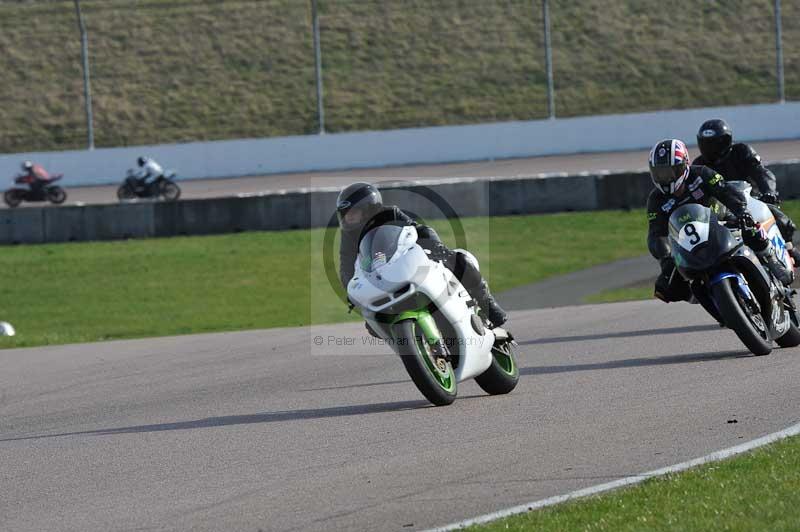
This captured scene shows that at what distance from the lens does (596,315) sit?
1424 centimetres

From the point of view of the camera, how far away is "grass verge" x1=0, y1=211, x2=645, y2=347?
19.5 meters

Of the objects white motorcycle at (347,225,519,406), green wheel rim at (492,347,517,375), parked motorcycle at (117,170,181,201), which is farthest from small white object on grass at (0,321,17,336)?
parked motorcycle at (117,170,181,201)

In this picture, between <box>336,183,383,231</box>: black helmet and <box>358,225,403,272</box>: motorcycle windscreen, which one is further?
<box>336,183,383,231</box>: black helmet

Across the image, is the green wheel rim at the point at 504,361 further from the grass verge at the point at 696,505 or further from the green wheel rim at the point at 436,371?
the grass verge at the point at 696,505

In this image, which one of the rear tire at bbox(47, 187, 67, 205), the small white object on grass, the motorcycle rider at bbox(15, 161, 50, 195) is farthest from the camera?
the motorcycle rider at bbox(15, 161, 50, 195)

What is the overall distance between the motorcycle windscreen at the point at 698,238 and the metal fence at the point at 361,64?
78.6ft

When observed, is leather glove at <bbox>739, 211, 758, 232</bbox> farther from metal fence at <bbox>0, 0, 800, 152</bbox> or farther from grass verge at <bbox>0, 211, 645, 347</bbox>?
metal fence at <bbox>0, 0, 800, 152</bbox>

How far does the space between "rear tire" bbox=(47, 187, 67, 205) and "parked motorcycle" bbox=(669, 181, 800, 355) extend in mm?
23280

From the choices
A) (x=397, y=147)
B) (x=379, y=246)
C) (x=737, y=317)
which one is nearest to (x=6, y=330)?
(x=379, y=246)

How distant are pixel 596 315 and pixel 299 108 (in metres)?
22.5

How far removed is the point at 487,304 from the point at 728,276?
1866mm

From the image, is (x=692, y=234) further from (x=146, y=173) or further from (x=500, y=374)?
(x=146, y=173)

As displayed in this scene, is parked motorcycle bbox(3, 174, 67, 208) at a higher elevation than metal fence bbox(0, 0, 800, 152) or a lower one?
lower

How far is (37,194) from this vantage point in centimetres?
3088
